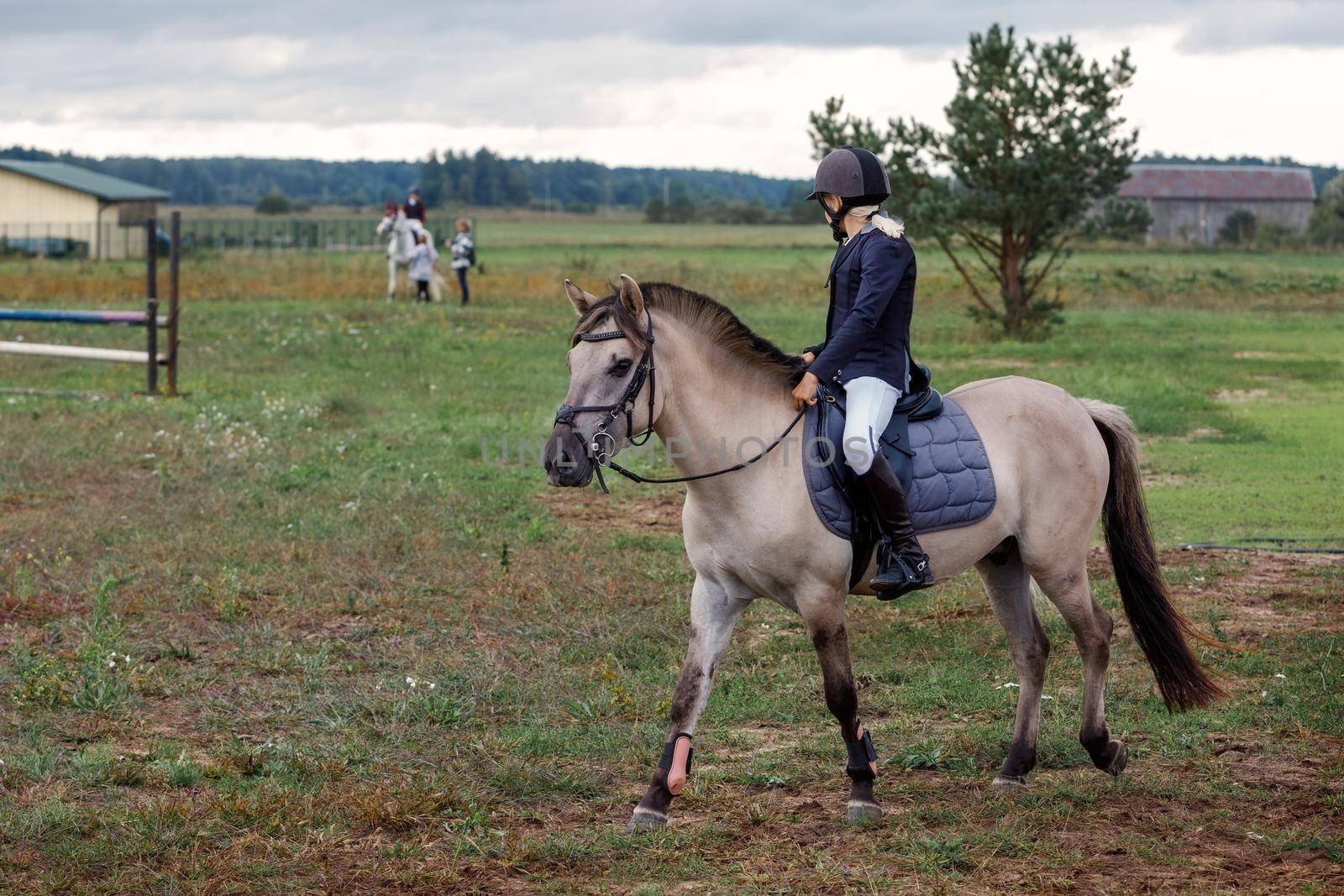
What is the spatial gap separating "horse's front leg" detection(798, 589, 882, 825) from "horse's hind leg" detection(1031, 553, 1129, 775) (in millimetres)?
1089

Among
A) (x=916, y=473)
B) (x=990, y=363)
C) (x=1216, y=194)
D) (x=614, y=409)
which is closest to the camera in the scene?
(x=614, y=409)

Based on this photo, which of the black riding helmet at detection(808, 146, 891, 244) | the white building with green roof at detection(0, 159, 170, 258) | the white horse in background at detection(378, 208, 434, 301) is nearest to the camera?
the black riding helmet at detection(808, 146, 891, 244)

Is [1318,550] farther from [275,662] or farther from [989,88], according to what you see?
[989,88]

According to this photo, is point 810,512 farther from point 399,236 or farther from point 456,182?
point 456,182

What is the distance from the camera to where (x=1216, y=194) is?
81.1 metres

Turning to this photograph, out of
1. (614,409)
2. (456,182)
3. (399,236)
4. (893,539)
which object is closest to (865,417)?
(893,539)

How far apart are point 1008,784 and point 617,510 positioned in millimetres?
5987

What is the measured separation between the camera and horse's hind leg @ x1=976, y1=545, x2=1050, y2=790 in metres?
5.69

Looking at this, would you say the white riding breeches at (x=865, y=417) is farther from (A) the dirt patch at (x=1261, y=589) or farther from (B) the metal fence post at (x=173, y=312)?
(B) the metal fence post at (x=173, y=312)

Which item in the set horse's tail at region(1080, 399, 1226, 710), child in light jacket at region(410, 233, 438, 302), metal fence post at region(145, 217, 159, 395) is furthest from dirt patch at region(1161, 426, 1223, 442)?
child in light jacket at region(410, 233, 438, 302)

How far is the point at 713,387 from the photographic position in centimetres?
534

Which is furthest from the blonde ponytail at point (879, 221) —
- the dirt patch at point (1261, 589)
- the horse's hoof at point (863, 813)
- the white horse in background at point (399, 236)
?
the white horse in background at point (399, 236)

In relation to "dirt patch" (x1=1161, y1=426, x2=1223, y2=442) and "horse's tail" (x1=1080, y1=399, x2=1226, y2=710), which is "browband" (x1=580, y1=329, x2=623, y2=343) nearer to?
"horse's tail" (x1=1080, y1=399, x2=1226, y2=710)

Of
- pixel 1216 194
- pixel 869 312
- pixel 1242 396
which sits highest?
pixel 1216 194
